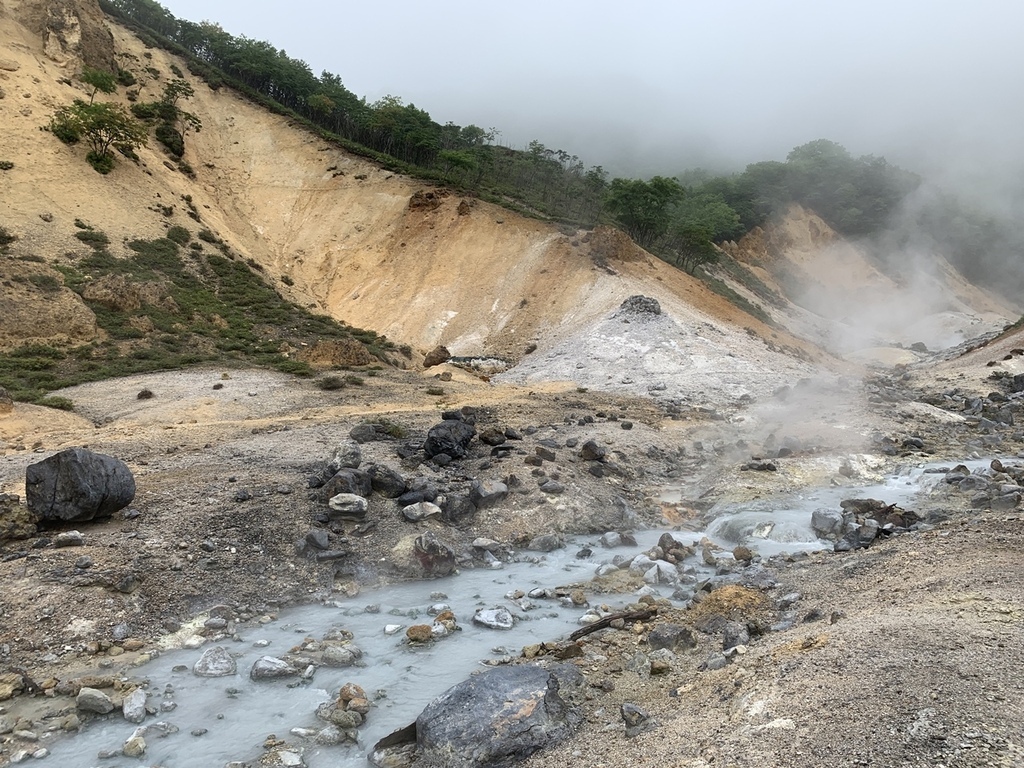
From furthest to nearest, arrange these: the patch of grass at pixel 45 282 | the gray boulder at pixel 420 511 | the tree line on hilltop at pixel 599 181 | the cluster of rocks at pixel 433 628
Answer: the tree line on hilltop at pixel 599 181 < the patch of grass at pixel 45 282 < the gray boulder at pixel 420 511 < the cluster of rocks at pixel 433 628

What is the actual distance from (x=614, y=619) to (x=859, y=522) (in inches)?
227

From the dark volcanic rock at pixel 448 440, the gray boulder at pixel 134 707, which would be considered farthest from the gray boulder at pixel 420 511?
the gray boulder at pixel 134 707

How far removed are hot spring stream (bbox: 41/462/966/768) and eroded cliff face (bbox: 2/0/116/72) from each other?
49.3 metres

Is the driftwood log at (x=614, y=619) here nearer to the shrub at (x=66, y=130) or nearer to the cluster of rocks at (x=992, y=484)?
the cluster of rocks at (x=992, y=484)

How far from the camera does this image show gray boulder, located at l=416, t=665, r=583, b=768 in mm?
5297

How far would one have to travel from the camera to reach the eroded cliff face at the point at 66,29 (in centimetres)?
4100

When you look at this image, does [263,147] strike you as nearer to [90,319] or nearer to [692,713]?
[90,319]

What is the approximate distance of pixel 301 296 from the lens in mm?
39031

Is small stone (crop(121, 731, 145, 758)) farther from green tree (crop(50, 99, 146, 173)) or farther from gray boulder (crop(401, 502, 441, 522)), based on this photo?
green tree (crop(50, 99, 146, 173))

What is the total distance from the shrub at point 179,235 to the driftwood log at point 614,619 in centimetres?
3575

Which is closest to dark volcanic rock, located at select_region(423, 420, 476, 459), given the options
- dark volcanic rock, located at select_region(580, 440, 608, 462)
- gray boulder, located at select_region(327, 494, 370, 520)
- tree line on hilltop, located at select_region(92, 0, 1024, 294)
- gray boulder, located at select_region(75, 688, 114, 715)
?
dark volcanic rock, located at select_region(580, 440, 608, 462)

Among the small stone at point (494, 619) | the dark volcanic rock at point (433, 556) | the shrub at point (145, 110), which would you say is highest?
the shrub at point (145, 110)

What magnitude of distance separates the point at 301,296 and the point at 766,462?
31765 mm

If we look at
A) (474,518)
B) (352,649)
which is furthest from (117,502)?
(474,518)
